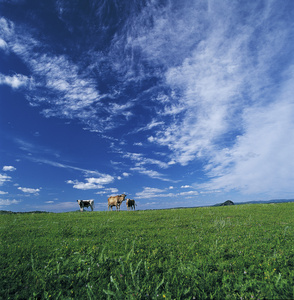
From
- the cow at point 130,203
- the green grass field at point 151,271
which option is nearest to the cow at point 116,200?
the cow at point 130,203

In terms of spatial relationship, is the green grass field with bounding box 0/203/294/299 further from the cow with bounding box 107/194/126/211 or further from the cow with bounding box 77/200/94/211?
the cow with bounding box 77/200/94/211

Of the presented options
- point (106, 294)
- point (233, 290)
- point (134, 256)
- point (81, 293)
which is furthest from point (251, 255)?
point (81, 293)

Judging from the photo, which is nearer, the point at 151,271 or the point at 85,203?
the point at 151,271

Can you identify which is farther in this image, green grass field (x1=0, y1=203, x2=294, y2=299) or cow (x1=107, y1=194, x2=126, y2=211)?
cow (x1=107, y1=194, x2=126, y2=211)

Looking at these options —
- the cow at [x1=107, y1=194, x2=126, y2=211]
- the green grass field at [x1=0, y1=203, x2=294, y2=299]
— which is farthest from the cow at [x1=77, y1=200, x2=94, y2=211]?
the green grass field at [x1=0, y1=203, x2=294, y2=299]

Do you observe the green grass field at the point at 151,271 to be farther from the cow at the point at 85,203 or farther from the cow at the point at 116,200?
the cow at the point at 85,203

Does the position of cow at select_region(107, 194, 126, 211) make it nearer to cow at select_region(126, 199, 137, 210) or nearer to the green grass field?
cow at select_region(126, 199, 137, 210)

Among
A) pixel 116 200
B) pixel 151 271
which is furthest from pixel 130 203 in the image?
pixel 151 271

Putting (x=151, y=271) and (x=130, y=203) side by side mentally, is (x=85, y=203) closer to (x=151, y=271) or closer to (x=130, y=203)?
A: (x=130, y=203)

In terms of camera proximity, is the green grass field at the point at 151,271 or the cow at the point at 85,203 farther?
the cow at the point at 85,203

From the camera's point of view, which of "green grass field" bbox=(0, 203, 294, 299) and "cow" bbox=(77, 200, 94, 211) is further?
"cow" bbox=(77, 200, 94, 211)

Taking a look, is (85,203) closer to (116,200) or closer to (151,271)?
(116,200)

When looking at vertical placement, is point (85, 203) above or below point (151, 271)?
above

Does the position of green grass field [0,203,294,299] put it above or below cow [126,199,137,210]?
below
